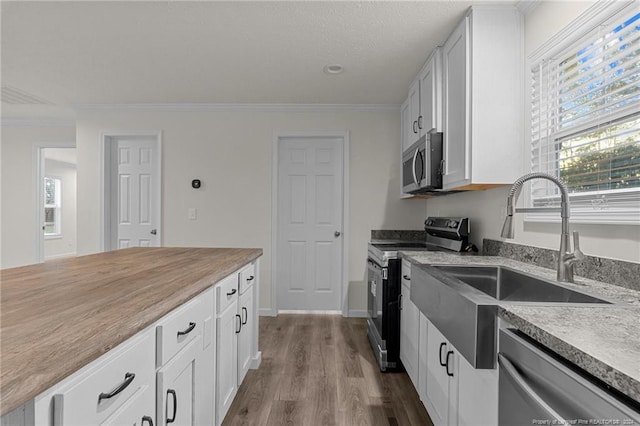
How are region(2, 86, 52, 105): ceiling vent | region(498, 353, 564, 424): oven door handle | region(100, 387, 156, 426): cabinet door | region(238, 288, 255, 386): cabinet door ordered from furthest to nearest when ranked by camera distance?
region(2, 86, 52, 105): ceiling vent
region(238, 288, 255, 386): cabinet door
region(100, 387, 156, 426): cabinet door
region(498, 353, 564, 424): oven door handle

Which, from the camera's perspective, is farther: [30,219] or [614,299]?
[30,219]

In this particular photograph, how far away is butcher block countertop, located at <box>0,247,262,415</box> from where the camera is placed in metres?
0.60

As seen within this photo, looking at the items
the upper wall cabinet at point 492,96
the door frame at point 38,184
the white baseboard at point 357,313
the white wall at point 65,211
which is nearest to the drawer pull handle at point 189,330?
the upper wall cabinet at point 492,96

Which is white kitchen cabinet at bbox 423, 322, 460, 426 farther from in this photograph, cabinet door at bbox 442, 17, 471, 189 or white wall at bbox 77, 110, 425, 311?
white wall at bbox 77, 110, 425, 311

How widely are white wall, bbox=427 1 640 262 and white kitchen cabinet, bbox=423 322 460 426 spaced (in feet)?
2.48

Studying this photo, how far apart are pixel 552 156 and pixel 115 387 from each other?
212 cm

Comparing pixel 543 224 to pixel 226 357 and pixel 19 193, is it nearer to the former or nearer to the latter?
pixel 226 357

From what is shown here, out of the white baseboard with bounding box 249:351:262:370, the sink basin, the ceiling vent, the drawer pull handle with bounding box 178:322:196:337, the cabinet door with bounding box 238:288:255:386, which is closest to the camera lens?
the drawer pull handle with bounding box 178:322:196:337

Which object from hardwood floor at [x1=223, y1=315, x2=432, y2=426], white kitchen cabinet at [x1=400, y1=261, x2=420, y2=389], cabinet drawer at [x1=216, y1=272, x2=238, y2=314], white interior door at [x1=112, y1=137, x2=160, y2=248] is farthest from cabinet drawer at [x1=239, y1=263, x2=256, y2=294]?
white interior door at [x1=112, y1=137, x2=160, y2=248]

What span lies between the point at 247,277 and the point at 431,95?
188cm

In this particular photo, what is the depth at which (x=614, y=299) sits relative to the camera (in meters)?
1.12

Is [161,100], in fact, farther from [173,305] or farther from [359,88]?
[173,305]

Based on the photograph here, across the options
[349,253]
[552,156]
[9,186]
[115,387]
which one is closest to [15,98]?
[9,186]

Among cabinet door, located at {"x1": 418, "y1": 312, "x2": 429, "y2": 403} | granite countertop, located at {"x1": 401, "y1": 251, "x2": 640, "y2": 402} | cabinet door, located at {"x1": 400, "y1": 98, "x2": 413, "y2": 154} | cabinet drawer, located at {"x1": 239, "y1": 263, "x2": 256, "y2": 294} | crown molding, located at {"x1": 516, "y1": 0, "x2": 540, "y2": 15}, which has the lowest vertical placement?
cabinet door, located at {"x1": 418, "y1": 312, "x2": 429, "y2": 403}
